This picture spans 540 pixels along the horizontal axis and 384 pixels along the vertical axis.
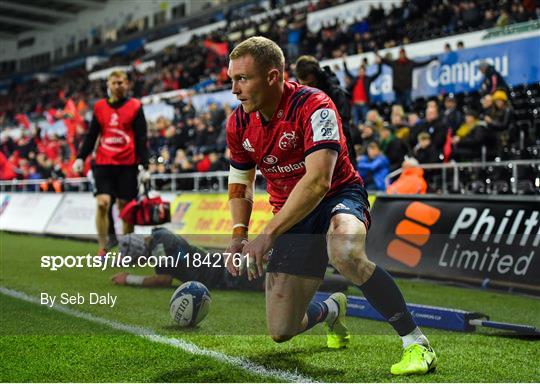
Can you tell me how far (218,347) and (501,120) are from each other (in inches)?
301

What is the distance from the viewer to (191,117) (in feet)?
61.5

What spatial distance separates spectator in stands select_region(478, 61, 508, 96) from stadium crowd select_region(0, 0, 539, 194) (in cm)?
2

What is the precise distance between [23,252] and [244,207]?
A: 7774 millimetres

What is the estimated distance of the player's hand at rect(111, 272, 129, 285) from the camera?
6.76 meters

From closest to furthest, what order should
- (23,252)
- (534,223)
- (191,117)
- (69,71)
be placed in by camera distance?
(534,223), (23,252), (191,117), (69,71)

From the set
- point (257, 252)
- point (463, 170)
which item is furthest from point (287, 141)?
point (463, 170)

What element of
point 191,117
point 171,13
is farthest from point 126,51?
point 191,117

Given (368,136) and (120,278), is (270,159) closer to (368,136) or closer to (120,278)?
(120,278)

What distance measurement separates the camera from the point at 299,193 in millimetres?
3291

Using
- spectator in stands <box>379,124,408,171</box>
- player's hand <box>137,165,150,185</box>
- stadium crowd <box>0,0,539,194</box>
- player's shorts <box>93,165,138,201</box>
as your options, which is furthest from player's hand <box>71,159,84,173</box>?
spectator in stands <box>379,124,408,171</box>

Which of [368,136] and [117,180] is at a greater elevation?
[368,136]

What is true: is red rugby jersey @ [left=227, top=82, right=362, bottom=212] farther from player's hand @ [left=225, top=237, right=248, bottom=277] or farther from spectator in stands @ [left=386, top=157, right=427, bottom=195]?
spectator in stands @ [left=386, top=157, right=427, bottom=195]

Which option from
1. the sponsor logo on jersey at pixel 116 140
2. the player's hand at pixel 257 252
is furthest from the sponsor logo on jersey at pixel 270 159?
the sponsor logo on jersey at pixel 116 140

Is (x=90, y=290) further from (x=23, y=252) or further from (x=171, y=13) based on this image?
(x=171, y=13)
